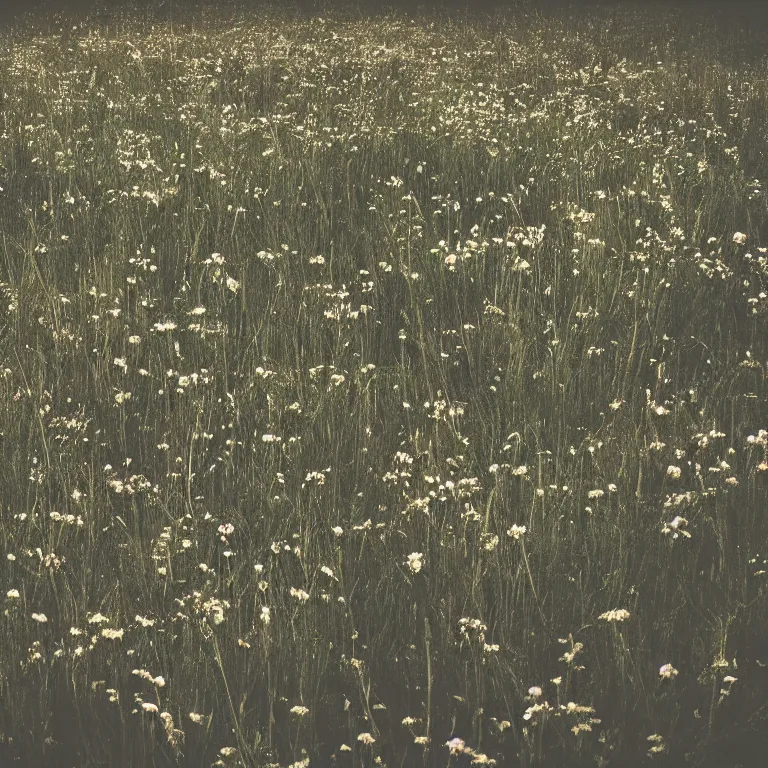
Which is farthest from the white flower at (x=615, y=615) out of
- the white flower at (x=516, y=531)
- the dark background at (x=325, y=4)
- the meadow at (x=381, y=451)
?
the dark background at (x=325, y=4)

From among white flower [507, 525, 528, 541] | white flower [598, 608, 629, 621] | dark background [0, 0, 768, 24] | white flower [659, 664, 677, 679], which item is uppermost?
dark background [0, 0, 768, 24]

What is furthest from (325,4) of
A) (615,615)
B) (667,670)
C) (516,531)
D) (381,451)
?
(667,670)

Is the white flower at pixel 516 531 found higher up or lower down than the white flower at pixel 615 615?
higher up

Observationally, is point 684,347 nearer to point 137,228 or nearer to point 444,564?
point 444,564

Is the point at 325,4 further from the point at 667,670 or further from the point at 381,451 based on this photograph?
the point at 667,670

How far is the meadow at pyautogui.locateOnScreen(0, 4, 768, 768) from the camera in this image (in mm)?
2680

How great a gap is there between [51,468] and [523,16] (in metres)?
17.8

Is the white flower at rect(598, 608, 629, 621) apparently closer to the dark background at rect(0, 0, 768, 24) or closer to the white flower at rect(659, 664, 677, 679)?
the white flower at rect(659, 664, 677, 679)

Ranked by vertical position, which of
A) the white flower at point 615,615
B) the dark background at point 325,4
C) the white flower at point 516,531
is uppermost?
the dark background at point 325,4

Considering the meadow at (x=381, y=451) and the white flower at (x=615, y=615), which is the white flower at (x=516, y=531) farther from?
the white flower at (x=615, y=615)

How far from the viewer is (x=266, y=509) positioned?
3.27 metres

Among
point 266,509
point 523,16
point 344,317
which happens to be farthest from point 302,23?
point 266,509

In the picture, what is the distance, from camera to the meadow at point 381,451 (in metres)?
2.68

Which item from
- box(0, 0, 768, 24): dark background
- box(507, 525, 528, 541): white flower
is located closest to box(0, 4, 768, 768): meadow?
box(507, 525, 528, 541): white flower
